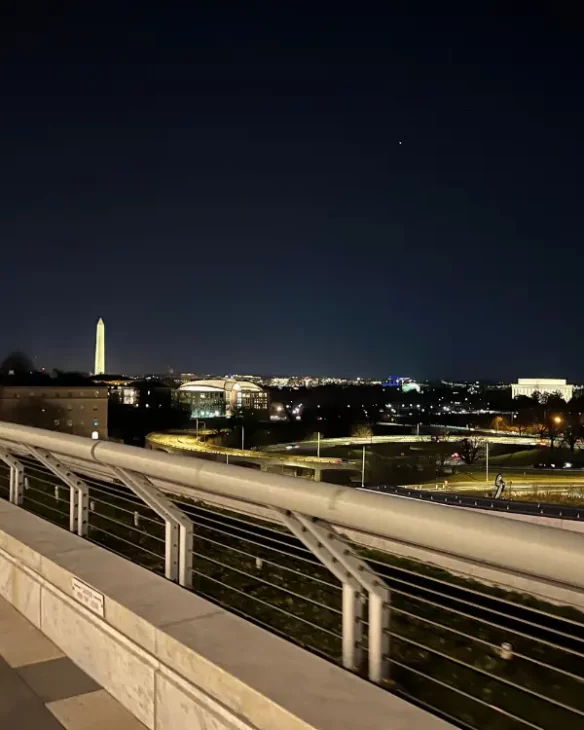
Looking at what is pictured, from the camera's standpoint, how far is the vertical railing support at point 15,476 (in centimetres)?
640

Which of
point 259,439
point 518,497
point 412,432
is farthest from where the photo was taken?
point 412,432

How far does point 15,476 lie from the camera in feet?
21.6

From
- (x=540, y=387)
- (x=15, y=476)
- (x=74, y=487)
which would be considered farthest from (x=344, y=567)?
(x=540, y=387)

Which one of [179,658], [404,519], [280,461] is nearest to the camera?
[404,519]

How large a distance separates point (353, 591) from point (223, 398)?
475 feet

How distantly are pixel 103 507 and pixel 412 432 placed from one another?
106 meters

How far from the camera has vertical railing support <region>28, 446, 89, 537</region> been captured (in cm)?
522

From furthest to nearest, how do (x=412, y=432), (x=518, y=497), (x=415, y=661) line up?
(x=412, y=432) → (x=518, y=497) → (x=415, y=661)

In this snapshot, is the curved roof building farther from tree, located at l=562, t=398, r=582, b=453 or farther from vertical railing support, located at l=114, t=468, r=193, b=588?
vertical railing support, located at l=114, t=468, r=193, b=588

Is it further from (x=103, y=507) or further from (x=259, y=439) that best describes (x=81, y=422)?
(x=103, y=507)

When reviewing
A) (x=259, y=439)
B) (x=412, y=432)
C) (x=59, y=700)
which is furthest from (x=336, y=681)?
(x=412, y=432)

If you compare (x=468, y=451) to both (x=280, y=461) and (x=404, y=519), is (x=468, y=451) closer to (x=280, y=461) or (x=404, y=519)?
(x=280, y=461)

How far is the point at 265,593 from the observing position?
4648mm

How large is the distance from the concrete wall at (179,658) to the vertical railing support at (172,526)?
0.11 meters
